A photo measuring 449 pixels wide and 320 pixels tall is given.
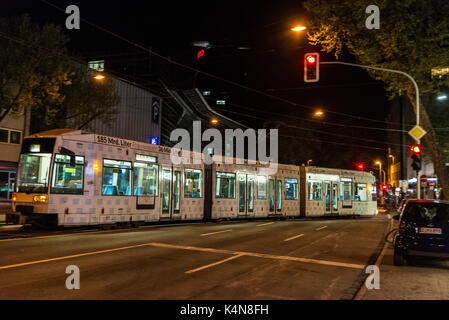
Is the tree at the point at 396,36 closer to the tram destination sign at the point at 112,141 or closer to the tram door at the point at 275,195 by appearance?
the tram door at the point at 275,195

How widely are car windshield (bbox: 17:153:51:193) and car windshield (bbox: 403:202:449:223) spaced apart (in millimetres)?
11214

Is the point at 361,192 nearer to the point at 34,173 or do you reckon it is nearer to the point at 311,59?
the point at 311,59

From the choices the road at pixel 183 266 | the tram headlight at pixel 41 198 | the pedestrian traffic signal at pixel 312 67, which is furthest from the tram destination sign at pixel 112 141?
the pedestrian traffic signal at pixel 312 67

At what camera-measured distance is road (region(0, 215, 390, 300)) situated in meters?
6.45

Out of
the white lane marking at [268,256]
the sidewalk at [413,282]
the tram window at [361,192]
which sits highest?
the tram window at [361,192]

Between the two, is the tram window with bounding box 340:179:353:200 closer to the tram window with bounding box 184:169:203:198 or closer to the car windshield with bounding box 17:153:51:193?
the tram window with bounding box 184:169:203:198

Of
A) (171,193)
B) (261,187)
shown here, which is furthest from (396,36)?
(171,193)

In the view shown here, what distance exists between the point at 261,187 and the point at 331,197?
6644 mm

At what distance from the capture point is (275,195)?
78.2ft

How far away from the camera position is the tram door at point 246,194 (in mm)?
21784

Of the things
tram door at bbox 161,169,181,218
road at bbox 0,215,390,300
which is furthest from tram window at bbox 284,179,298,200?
road at bbox 0,215,390,300

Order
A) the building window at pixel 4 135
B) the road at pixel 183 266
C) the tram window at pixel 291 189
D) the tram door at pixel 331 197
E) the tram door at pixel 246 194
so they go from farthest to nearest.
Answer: the tram door at pixel 331 197 → the building window at pixel 4 135 → the tram window at pixel 291 189 → the tram door at pixel 246 194 → the road at pixel 183 266

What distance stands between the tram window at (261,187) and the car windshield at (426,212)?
12931 millimetres
